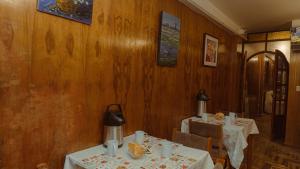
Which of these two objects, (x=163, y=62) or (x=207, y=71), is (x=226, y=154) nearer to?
(x=163, y=62)

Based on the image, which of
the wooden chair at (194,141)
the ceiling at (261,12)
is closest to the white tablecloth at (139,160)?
the wooden chair at (194,141)

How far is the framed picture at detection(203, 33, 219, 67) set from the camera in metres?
3.20

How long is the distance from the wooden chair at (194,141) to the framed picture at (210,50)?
1647 millimetres

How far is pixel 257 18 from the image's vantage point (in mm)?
3928

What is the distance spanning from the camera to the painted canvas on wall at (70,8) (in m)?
1.28

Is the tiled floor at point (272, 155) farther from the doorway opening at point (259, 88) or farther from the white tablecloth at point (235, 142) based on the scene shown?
the white tablecloth at point (235, 142)

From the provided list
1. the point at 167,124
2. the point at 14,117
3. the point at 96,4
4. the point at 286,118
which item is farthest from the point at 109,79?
the point at 286,118

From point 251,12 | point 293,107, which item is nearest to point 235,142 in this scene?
point 251,12

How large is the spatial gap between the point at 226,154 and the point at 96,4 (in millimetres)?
1896

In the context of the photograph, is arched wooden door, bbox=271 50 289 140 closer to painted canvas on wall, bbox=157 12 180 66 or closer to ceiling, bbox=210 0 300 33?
ceiling, bbox=210 0 300 33

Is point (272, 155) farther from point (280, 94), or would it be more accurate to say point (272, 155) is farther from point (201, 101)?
point (201, 101)

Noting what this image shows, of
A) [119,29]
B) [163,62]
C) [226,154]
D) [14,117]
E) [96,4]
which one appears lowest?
[226,154]

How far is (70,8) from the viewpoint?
4.60 ft

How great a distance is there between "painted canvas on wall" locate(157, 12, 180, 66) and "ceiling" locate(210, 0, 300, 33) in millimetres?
1059
